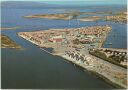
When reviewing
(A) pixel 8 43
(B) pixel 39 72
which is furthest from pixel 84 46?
(B) pixel 39 72

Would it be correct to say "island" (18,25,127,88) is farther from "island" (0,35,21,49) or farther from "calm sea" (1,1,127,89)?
"island" (0,35,21,49)

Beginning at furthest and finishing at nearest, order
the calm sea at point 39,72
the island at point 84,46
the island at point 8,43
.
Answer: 1. the island at point 8,43
2. the island at point 84,46
3. the calm sea at point 39,72

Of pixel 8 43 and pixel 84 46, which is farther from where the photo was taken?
pixel 8 43

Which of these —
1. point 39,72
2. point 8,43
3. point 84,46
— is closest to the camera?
point 39,72

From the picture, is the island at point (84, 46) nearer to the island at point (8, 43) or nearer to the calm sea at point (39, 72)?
the calm sea at point (39, 72)

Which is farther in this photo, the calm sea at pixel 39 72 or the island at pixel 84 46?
the island at pixel 84 46

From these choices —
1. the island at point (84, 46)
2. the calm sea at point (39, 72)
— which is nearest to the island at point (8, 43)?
the calm sea at point (39, 72)

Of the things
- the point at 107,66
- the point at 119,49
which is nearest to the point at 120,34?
the point at 119,49

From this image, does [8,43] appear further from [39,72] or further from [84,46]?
[39,72]
